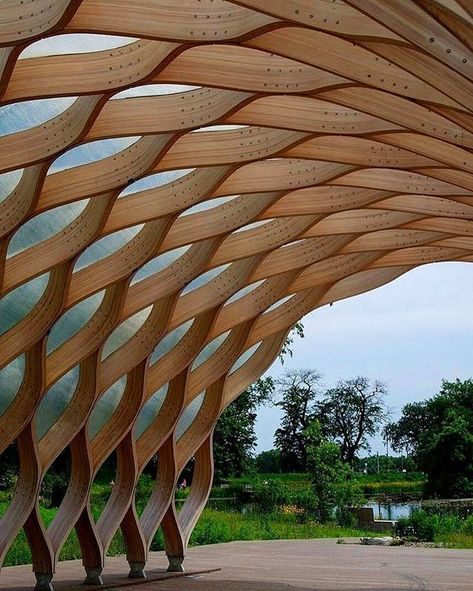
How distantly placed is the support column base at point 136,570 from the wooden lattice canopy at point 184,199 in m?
0.17

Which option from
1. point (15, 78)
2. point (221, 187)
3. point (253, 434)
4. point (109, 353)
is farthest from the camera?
point (253, 434)

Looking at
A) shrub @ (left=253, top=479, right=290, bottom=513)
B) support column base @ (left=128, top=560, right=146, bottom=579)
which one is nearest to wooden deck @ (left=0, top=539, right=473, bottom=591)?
support column base @ (left=128, top=560, right=146, bottom=579)

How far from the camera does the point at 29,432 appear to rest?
23438mm

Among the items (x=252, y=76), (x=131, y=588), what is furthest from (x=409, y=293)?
(x=252, y=76)

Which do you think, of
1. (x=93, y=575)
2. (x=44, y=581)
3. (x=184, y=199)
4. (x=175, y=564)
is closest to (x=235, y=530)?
(x=175, y=564)

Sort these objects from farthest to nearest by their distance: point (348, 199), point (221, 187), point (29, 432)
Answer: point (29, 432) → point (348, 199) → point (221, 187)

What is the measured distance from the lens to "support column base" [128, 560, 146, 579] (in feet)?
89.1

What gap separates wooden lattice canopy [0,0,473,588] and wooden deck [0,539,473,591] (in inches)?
69.8

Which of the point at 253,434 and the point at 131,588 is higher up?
the point at 253,434

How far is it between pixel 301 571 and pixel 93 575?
6.80m

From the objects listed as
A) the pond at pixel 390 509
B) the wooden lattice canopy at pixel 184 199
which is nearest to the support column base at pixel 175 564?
the wooden lattice canopy at pixel 184 199

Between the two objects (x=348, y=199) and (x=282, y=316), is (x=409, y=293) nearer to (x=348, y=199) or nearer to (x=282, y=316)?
(x=282, y=316)

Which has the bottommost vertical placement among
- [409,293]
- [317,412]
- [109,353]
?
[109,353]

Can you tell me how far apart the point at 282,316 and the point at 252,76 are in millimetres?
17219
